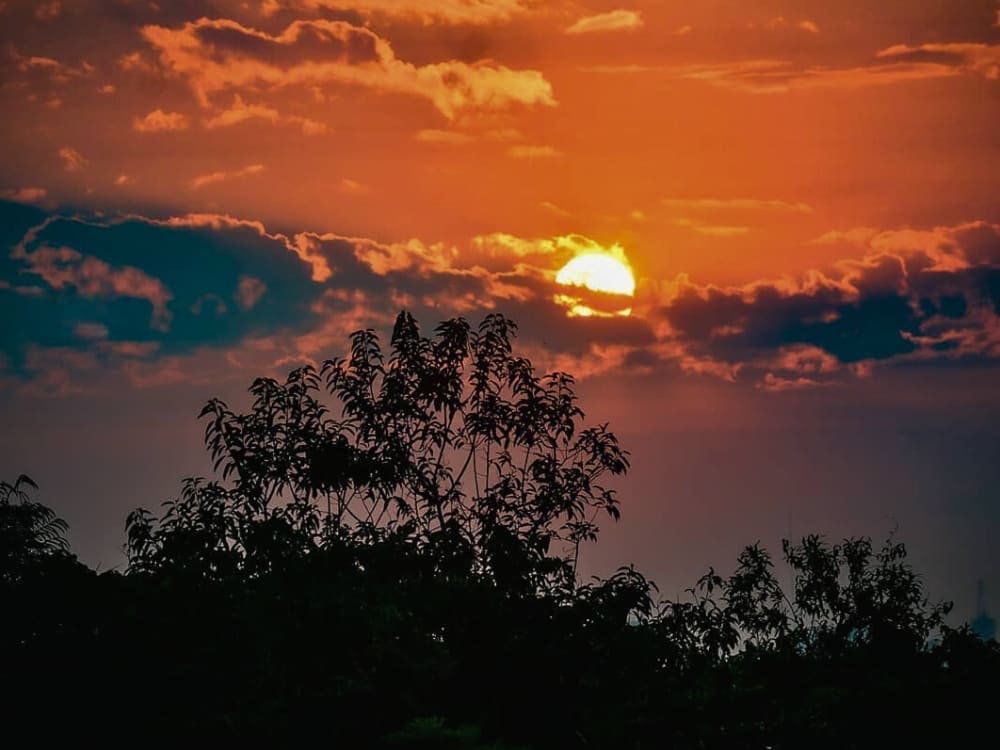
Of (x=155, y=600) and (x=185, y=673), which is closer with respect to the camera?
(x=185, y=673)

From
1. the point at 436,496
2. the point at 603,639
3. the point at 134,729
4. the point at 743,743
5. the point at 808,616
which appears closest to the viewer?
the point at 134,729

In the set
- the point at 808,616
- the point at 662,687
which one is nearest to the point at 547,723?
the point at 662,687

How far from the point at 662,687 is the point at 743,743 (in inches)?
40.6

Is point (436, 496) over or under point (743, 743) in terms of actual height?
over

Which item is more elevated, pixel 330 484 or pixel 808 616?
pixel 330 484

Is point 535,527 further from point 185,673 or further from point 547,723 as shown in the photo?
point 185,673

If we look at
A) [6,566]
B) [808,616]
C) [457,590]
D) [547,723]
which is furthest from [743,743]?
[808,616]

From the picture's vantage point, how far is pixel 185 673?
37.1ft

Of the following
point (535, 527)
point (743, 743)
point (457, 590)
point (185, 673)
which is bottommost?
point (743, 743)

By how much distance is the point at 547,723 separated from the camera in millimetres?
12719

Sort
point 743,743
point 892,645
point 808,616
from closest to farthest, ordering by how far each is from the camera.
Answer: point 743,743
point 892,645
point 808,616

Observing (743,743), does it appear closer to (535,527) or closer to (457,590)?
(457,590)

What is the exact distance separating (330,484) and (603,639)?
1062 centimetres

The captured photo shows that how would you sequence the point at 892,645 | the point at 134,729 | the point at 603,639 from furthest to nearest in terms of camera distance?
the point at 892,645, the point at 603,639, the point at 134,729
